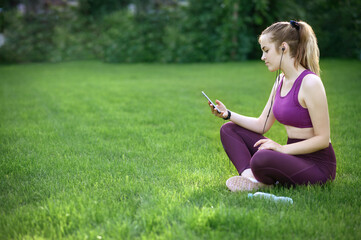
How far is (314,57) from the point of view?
106 inches

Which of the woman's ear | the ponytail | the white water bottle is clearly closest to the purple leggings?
the white water bottle

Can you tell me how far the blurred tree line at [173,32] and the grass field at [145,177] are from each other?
9282 mm

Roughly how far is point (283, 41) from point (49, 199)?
2.25 metres

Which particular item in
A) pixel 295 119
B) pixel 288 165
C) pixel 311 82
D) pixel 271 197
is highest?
pixel 311 82

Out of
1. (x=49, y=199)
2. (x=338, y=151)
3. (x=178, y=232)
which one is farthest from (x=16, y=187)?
(x=338, y=151)

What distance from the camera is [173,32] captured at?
16.2m

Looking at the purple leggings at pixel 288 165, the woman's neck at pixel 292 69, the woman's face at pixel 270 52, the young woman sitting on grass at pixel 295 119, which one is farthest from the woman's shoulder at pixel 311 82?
the purple leggings at pixel 288 165

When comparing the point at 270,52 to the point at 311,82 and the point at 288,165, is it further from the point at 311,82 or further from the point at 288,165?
the point at 288,165

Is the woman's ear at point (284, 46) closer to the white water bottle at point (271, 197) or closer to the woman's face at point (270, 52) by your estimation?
the woman's face at point (270, 52)

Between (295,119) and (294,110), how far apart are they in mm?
77

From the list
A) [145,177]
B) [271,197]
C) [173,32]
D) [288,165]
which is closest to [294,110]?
[288,165]

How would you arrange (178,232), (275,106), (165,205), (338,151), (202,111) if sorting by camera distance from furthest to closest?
(202,111) < (338,151) < (275,106) < (165,205) < (178,232)

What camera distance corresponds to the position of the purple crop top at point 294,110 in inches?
104

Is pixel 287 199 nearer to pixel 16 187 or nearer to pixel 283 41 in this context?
pixel 283 41
